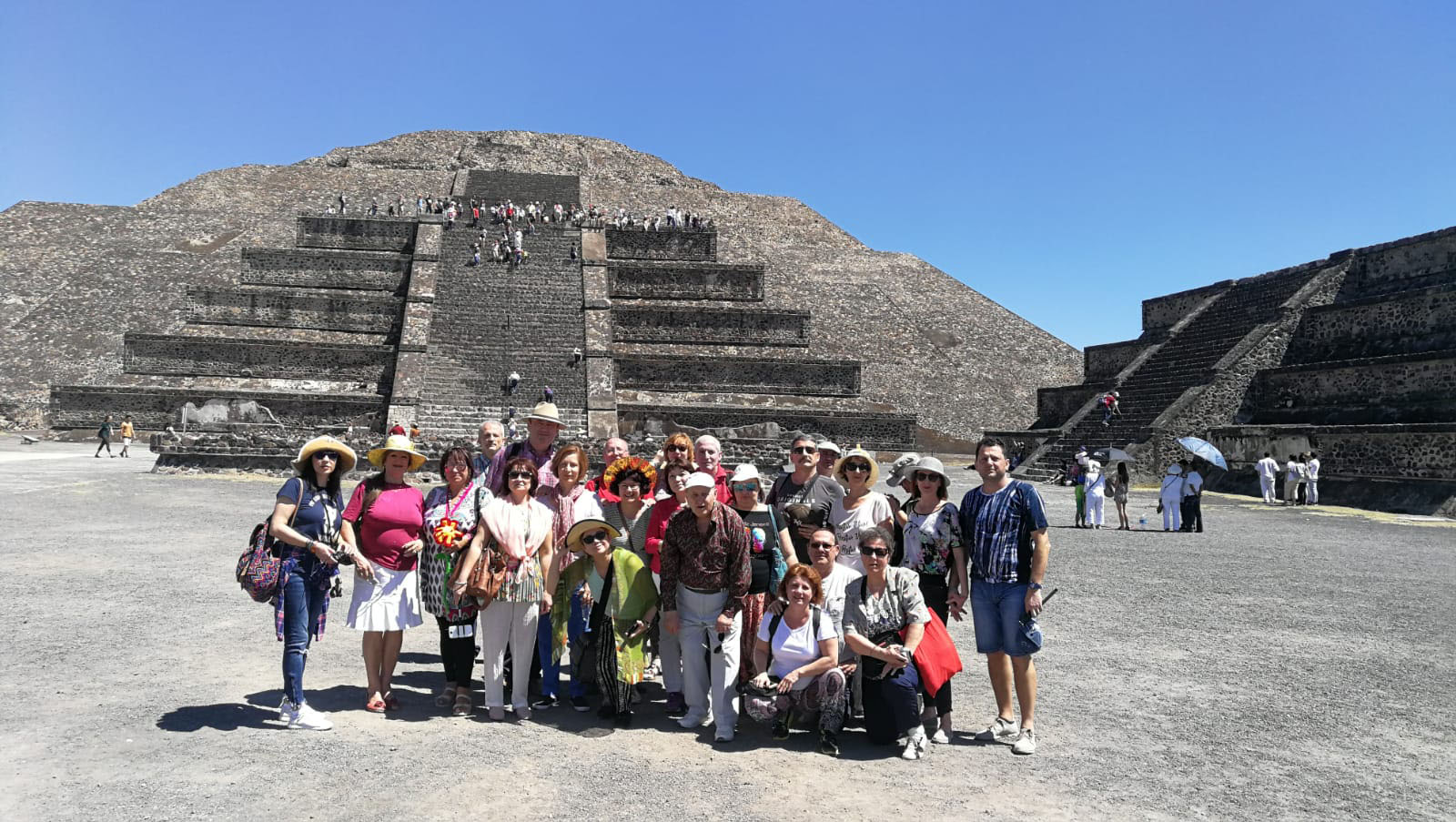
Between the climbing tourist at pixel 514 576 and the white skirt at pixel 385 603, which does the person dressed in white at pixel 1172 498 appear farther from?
the white skirt at pixel 385 603

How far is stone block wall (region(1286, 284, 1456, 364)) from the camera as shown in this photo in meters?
18.1

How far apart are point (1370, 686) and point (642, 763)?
3.87 meters

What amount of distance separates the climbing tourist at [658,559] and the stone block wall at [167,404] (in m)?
19.2

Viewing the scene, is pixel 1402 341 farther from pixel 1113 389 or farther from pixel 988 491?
pixel 988 491

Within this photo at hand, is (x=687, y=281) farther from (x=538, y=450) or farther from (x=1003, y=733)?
(x=1003, y=733)

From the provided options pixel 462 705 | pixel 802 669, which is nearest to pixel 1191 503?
pixel 802 669

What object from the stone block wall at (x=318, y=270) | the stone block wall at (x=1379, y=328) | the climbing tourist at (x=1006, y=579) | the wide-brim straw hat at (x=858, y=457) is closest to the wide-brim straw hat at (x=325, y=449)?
the wide-brim straw hat at (x=858, y=457)

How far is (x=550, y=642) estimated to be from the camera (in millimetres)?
4719

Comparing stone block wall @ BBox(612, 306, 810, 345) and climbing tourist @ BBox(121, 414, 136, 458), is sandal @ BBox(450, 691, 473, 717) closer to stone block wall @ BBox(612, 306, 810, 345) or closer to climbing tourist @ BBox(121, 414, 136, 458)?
climbing tourist @ BBox(121, 414, 136, 458)

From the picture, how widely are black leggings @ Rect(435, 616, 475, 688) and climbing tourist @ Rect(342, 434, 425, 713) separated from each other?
203mm

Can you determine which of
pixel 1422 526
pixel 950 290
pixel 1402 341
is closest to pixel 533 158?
pixel 950 290

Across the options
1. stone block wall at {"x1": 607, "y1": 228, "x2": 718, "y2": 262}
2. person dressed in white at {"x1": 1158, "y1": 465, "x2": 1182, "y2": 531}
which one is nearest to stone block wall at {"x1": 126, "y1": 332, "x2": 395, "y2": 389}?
stone block wall at {"x1": 607, "y1": 228, "x2": 718, "y2": 262}

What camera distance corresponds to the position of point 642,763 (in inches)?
153

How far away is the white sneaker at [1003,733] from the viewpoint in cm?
425
